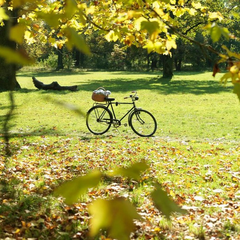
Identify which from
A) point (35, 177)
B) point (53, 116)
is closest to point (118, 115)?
point (53, 116)

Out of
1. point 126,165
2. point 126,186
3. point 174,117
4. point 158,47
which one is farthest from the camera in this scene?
A: point 174,117

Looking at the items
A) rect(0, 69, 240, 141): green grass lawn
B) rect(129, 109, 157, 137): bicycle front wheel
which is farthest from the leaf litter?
rect(0, 69, 240, 141): green grass lawn

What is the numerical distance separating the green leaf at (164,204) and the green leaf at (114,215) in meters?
0.09

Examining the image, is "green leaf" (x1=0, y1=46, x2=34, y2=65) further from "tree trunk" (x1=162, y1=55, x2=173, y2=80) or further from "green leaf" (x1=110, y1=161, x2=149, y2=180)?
"tree trunk" (x1=162, y1=55, x2=173, y2=80)

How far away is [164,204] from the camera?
791 mm

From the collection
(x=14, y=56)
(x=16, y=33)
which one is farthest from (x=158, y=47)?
(x=14, y=56)

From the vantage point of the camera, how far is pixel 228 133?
10.9 metres

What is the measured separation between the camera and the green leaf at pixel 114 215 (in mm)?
693

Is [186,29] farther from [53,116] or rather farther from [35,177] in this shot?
[35,177]

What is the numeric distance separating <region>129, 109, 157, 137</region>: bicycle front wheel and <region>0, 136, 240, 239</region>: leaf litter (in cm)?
80

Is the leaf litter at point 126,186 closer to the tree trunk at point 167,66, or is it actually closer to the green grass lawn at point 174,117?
the green grass lawn at point 174,117

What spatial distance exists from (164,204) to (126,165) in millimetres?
→ 831

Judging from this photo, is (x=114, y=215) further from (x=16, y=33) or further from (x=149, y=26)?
(x=149, y=26)

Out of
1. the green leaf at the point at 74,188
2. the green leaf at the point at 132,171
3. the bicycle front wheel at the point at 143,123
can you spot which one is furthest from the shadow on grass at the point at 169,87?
the green leaf at the point at 74,188
